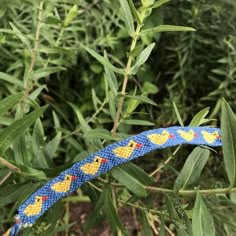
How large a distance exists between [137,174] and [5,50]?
1.12 metres

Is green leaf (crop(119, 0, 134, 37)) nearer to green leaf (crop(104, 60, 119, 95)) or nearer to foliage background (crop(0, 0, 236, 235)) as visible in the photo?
green leaf (crop(104, 60, 119, 95))

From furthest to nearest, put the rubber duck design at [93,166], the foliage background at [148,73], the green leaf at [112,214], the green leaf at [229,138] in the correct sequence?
1. the foliage background at [148,73]
2. the green leaf at [112,214]
3. the rubber duck design at [93,166]
4. the green leaf at [229,138]

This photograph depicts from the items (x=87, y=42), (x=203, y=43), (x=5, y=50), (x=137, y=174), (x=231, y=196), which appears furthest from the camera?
(x=203, y=43)

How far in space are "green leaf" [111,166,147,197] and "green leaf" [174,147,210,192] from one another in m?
0.08

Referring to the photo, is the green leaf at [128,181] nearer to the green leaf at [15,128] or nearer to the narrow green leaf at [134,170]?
the narrow green leaf at [134,170]

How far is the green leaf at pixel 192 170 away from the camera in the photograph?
37.4 inches

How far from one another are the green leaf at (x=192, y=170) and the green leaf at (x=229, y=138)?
0.12m

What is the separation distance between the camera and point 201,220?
0.86m

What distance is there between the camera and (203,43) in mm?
Result: 2240

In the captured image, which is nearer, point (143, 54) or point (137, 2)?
point (143, 54)

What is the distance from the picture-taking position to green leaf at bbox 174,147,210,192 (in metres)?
0.95

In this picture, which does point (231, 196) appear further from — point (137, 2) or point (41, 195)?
point (137, 2)

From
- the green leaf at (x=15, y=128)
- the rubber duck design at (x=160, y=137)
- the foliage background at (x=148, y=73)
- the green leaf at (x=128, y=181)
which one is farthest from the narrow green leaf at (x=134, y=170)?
the foliage background at (x=148, y=73)

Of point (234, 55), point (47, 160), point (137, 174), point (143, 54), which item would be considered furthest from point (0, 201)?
point (234, 55)
